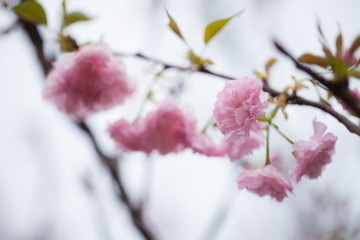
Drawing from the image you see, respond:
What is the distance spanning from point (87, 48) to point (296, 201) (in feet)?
16.4

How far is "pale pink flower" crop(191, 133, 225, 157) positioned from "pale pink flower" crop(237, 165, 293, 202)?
0.68ft

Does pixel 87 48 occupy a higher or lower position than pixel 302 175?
higher

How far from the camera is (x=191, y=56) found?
38.1 inches

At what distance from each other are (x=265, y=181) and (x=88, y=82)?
0.68 meters

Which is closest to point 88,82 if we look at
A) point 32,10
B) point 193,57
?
point 32,10

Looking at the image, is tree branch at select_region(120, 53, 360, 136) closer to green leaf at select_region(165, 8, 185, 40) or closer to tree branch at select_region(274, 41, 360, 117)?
tree branch at select_region(274, 41, 360, 117)

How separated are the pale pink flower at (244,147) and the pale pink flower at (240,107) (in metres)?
0.30

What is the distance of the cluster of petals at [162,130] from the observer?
110 cm

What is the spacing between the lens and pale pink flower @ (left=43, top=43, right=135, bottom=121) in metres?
1.03

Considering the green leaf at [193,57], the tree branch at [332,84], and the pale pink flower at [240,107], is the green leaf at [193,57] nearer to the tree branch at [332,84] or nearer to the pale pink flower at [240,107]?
the pale pink flower at [240,107]

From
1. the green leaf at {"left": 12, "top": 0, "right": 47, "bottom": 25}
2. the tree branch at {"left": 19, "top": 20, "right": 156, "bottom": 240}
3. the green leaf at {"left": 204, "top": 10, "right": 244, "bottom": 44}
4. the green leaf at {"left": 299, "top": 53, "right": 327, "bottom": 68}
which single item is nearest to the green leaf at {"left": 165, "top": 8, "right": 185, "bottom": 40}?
the green leaf at {"left": 204, "top": 10, "right": 244, "bottom": 44}

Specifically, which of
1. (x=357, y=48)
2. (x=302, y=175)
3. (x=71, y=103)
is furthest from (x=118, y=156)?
(x=357, y=48)

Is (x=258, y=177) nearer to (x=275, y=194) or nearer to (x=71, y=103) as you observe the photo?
(x=275, y=194)

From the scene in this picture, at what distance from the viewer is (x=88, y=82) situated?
1.12m
